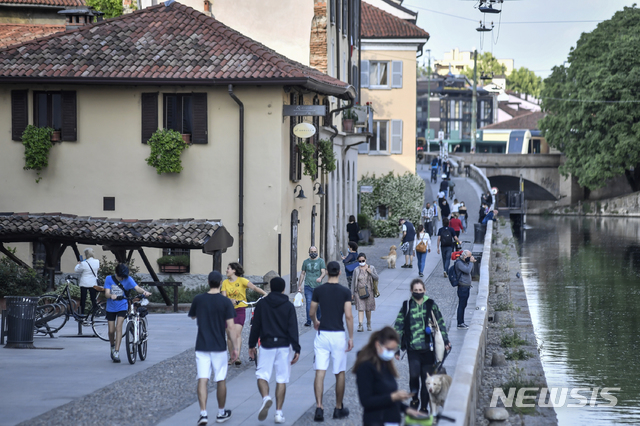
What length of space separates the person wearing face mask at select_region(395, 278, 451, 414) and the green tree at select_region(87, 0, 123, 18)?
25.1m

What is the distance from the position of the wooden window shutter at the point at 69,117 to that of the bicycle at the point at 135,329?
10.1 metres

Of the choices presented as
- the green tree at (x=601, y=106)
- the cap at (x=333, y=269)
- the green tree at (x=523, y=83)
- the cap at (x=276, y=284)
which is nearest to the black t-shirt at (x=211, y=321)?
the cap at (x=276, y=284)

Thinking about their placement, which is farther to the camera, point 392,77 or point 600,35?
point 600,35

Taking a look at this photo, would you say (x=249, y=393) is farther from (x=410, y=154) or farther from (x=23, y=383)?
(x=410, y=154)

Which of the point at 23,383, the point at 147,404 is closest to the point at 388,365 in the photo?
the point at 147,404

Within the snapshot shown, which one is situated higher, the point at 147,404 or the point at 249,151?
the point at 249,151

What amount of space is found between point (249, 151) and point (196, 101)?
5.95 feet

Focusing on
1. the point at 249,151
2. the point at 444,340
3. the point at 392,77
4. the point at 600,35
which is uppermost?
the point at 600,35

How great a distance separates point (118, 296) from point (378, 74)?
113 ft

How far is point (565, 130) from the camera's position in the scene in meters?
66.9

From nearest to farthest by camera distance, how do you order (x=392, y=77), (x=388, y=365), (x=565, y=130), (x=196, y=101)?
(x=388, y=365)
(x=196, y=101)
(x=392, y=77)
(x=565, y=130)

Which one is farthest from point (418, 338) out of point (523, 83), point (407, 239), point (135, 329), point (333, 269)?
point (523, 83)

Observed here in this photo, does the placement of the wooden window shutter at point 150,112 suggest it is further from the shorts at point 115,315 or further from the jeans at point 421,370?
the jeans at point 421,370

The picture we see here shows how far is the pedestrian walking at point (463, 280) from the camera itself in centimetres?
1683
